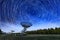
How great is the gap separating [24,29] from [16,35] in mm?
488

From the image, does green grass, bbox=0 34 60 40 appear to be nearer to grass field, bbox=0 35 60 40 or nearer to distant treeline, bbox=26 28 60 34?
grass field, bbox=0 35 60 40

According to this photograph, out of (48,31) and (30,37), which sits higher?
(48,31)

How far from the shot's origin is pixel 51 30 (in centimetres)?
709

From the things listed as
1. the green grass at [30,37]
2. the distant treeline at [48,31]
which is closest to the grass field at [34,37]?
the green grass at [30,37]

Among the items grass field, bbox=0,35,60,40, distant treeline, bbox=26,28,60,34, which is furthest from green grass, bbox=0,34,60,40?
distant treeline, bbox=26,28,60,34

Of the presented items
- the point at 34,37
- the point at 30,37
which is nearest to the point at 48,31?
the point at 34,37

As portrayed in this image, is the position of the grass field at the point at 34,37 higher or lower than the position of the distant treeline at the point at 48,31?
lower

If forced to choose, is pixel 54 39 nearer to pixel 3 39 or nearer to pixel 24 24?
pixel 24 24

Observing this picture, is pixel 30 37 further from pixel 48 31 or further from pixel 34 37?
pixel 48 31

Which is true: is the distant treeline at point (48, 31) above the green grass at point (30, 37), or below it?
above

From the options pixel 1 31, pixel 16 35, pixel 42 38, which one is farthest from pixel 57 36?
pixel 1 31

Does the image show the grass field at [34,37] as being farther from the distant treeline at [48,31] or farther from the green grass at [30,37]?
the distant treeline at [48,31]

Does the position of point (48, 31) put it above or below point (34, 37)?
above

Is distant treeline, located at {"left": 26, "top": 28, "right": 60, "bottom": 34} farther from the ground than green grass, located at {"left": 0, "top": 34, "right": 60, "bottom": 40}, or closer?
farther from the ground
